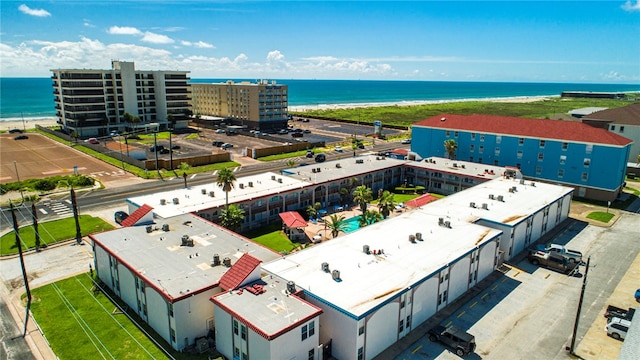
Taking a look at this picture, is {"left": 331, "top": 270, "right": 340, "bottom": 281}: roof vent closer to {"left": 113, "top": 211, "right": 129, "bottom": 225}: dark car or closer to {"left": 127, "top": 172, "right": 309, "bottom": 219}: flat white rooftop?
{"left": 127, "top": 172, "right": 309, "bottom": 219}: flat white rooftop

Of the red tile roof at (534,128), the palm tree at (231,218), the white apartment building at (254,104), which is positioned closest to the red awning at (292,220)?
the palm tree at (231,218)

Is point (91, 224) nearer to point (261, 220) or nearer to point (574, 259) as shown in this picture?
point (261, 220)

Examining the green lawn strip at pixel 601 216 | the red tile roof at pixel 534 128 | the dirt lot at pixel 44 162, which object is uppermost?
the red tile roof at pixel 534 128

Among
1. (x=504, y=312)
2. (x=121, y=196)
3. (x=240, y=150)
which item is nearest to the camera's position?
(x=504, y=312)

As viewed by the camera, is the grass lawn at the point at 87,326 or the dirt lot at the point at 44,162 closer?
the grass lawn at the point at 87,326

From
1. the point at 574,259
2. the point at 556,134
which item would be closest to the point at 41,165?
the point at 574,259

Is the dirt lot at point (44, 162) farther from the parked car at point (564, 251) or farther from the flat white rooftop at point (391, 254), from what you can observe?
the parked car at point (564, 251)

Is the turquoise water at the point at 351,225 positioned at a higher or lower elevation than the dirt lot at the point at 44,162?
lower
